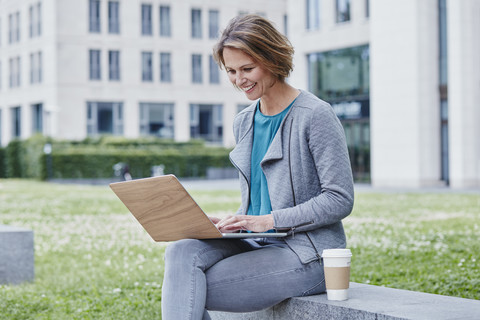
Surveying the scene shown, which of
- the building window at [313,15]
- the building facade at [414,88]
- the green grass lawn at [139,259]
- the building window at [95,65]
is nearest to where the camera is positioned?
the green grass lawn at [139,259]

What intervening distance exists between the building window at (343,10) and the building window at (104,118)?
81.5 feet

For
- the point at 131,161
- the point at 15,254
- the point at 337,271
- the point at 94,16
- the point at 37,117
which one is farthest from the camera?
the point at 37,117

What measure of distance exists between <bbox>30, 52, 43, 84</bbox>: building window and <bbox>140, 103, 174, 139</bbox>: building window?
7561mm

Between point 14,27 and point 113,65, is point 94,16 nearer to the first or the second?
point 113,65

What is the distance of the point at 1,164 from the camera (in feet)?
163

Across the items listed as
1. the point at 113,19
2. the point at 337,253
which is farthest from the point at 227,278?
the point at 113,19

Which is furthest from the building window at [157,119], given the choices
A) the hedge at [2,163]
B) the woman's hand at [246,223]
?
the woman's hand at [246,223]

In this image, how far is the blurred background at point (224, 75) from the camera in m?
28.6

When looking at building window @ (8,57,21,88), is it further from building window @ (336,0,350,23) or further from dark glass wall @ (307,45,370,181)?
building window @ (336,0,350,23)

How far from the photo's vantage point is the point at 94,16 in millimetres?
53844

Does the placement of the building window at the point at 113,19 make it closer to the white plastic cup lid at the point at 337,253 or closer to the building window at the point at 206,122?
the building window at the point at 206,122

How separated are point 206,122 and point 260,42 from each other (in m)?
54.1

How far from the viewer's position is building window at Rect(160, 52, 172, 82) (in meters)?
55.9

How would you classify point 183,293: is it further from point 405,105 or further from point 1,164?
point 1,164
